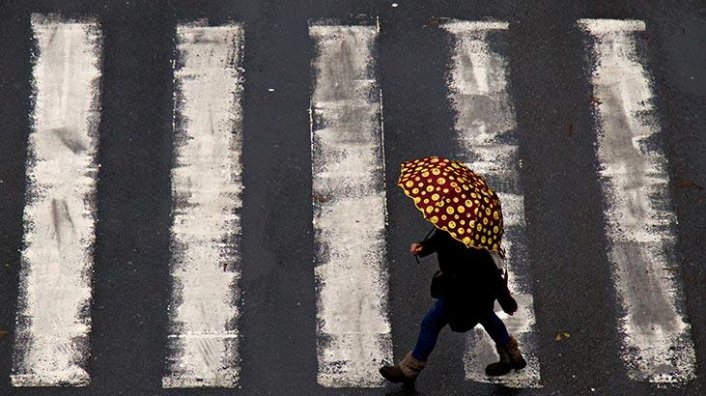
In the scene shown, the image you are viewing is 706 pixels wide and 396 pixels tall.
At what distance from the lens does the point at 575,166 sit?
11.1m

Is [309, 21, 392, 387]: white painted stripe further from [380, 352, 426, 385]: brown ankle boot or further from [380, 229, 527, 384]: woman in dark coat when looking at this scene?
[380, 229, 527, 384]: woman in dark coat

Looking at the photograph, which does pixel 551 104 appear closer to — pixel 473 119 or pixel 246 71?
pixel 473 119

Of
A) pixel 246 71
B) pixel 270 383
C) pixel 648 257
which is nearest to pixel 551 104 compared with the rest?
pixel 648 257

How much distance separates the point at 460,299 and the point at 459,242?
52cm

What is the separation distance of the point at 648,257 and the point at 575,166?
3.41ft

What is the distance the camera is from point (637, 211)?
10.8m

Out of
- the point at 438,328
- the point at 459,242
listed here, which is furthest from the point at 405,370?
the point at 459,242

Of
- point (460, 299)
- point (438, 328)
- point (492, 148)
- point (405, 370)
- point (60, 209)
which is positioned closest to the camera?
point (460, 299)

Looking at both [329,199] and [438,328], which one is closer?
[438,328]

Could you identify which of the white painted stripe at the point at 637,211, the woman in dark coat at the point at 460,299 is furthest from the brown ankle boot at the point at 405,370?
the white painted stripe at the point at 637,211

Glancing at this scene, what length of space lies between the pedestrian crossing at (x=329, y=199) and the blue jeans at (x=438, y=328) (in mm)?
545

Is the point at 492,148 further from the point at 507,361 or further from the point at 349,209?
the point at 507,361

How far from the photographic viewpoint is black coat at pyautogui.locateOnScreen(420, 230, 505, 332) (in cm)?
870

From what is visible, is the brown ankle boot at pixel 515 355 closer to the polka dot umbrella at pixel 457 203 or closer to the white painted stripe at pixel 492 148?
the white painted stripe at pixel 492 148
